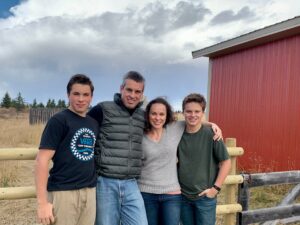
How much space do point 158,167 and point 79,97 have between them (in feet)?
2.85

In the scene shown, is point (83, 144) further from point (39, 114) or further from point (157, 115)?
point (39, 114)

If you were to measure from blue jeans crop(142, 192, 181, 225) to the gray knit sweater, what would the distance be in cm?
6

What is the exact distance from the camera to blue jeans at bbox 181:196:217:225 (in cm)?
355

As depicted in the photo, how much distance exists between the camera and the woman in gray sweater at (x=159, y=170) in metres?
3.34

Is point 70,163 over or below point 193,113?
below

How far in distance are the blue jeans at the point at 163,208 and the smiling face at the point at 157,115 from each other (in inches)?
22.4

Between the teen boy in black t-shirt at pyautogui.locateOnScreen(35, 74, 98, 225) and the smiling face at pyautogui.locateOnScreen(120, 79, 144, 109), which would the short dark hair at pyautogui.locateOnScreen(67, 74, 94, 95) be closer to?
the teen boy in black t-shirt at pyautogui.locateOnScreen(35, 74, 98, 225)

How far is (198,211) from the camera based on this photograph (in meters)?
3.56

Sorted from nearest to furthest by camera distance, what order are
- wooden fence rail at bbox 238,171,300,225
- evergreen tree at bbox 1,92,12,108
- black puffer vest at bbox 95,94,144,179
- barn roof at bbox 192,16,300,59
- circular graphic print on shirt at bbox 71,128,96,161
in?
circular graphic print on shirt at bbox 71,128,96,161 < black puffer vest at bbox 95,94,144,179 < wooden fence rail at bbox 238,171,300,225 < barn roof at bbox 192,16,300,59 < evergreen tree at bbox 1,92,12,108

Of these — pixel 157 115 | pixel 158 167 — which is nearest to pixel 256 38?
pixel 157 115

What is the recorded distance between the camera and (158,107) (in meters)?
3.37

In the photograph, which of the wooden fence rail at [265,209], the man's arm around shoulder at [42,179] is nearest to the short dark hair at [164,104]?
the man's arm around shoulder at [42,179]

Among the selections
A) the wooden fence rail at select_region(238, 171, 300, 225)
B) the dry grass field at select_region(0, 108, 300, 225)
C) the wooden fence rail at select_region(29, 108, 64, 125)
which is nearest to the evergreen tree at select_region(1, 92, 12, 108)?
the wooden fence rail at select_region(29, 108, 64, 125)

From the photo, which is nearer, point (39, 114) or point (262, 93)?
point (262, 93)
